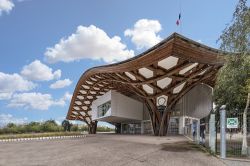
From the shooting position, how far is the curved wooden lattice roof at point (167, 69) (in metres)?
25.4

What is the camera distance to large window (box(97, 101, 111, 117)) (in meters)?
49.8

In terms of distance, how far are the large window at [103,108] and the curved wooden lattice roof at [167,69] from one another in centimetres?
359

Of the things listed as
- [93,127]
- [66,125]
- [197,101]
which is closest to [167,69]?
[197,101]

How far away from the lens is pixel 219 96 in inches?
762

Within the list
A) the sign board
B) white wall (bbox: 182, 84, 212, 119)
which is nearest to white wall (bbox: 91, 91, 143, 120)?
white wall (bbox: 182, 84, 212, 119)

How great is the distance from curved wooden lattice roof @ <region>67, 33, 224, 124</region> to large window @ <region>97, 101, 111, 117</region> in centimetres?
359

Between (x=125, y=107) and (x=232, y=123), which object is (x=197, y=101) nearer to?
(x=125, y=107)

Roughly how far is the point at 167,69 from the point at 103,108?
77.5 feet

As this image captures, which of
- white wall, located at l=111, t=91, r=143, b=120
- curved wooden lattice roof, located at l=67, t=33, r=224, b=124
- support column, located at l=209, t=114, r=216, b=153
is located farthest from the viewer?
white wall, located at l=111, t=91, r=143, b=120

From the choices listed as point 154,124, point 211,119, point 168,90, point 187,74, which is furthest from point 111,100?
point 211,119

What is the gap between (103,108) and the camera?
5288cm

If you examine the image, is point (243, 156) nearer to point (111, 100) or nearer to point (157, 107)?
point (157, 107)

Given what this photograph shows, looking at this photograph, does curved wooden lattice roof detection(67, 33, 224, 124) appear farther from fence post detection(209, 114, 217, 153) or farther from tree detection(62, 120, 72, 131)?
tree detection(62, 120, 72, 131)

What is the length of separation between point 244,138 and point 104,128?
79950 millimetres
